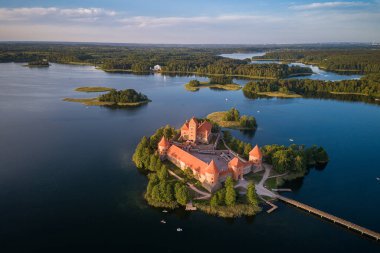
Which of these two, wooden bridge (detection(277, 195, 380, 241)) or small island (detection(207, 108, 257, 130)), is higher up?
small island (detection(207, 108, 257, 130))

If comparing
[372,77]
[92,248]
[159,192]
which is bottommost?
[92,248]

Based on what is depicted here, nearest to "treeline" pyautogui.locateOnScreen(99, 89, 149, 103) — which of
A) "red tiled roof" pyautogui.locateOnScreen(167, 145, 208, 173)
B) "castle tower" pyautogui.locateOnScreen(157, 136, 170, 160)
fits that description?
"castle tower" pyautogui.locateOnScreen(157, 136, 170, 160)

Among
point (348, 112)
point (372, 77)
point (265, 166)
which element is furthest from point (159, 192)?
point (372, 77)

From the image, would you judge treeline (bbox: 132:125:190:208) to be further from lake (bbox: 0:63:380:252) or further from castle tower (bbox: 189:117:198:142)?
castle tower (bbox: 189:117:198:142)

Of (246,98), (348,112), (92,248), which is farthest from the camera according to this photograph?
(246,98)

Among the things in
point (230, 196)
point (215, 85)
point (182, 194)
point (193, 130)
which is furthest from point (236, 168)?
point (215, 85)

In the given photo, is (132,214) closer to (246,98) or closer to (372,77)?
(246,98)

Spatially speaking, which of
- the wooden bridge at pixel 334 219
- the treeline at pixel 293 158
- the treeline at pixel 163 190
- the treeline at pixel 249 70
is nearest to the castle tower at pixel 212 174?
the treeline at pixel 163 190

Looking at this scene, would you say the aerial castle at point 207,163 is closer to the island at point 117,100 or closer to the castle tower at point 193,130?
the castle tower at point 193,130
